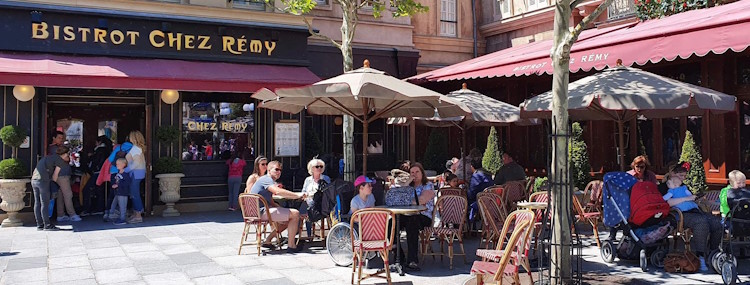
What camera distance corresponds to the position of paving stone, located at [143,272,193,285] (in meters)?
6.18

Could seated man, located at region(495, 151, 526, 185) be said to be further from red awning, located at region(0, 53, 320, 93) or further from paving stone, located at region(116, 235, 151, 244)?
paving stone, located at region(116, 235, 151, 244)

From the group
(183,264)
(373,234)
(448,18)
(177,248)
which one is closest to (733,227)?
(373,234)

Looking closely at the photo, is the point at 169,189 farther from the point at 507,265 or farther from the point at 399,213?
the point at 507,265

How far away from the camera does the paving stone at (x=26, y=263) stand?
693cm

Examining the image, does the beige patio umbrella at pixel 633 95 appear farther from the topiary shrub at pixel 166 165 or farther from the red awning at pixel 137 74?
the topiary shrub at pixel 166 165

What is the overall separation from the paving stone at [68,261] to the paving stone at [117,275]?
0.60m

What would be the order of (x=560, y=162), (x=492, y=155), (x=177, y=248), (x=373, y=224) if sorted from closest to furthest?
(x=560, y=162)
(x=373, y=224)
(x=177, y=248)
(x=492, y=155)

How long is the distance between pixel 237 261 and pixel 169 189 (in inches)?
192

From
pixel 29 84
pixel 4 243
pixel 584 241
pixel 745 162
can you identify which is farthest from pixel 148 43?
pixel 745 162

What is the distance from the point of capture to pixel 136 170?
10766 mm

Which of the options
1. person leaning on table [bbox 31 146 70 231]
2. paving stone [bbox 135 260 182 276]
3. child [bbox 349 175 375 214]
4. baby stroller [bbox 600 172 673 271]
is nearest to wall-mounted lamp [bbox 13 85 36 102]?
person leaning on table [bbox 31 146 70 231]

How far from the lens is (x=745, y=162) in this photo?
34.1 feet

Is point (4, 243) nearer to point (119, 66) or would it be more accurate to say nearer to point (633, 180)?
point (119, 66)

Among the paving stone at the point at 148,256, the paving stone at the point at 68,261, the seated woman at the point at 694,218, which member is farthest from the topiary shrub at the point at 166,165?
the seated woman at the point at 694,218
